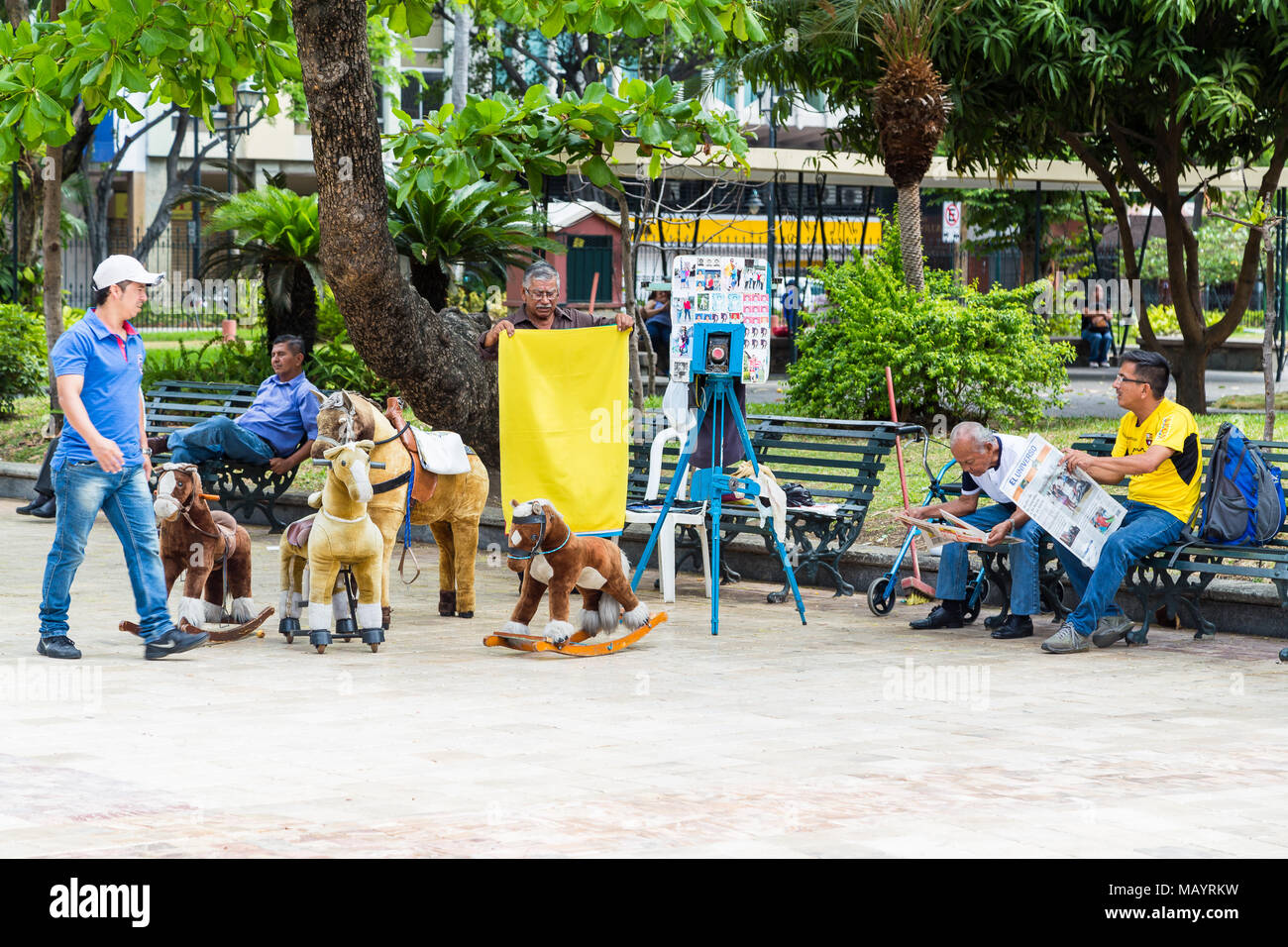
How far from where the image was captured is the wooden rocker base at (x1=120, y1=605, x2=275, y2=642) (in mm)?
8859

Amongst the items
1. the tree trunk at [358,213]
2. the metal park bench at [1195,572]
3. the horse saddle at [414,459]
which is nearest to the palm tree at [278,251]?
the tree trunk at [358,213]

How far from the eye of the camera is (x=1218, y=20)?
17312 mm

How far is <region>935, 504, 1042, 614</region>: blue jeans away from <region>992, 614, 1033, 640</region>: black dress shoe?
48mm

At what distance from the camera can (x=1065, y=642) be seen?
8.86 metres

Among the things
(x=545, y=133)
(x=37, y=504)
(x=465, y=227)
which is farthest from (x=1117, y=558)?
(x=37, y=504)

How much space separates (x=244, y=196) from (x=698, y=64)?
22.2 metres

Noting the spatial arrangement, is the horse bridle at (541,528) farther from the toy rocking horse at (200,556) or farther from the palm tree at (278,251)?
the palm tree at (278,251)

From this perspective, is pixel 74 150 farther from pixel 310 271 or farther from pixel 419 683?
pixel 419 683

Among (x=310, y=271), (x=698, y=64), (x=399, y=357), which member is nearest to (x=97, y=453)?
(x=399, y=357)

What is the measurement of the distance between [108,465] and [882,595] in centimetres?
460

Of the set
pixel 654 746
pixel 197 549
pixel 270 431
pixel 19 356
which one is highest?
pixel 19 356

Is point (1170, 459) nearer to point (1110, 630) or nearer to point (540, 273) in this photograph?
point (1110, 630)

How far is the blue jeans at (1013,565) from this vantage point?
930 cm

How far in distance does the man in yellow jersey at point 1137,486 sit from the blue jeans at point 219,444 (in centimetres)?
613
